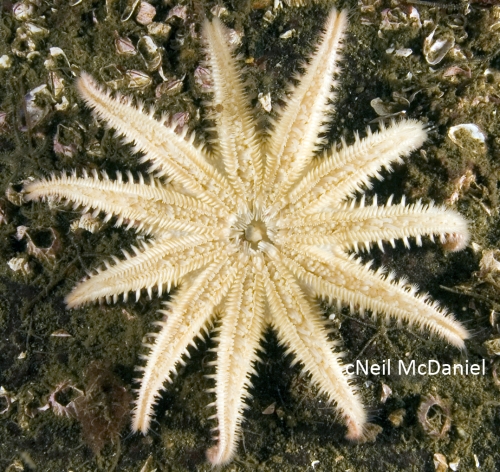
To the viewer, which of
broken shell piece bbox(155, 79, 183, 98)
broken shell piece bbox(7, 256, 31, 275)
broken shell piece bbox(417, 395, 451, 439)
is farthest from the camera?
broken shell piece bbox(155, 79, 183, 98)

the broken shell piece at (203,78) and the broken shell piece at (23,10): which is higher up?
the broken shell piece at (23,10)

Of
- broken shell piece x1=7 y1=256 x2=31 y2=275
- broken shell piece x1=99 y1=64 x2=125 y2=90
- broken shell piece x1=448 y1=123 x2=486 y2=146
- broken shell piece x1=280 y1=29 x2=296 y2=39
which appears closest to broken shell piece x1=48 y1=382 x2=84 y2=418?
broken shell piece x1=7 y1=256 x2=31 y2=275

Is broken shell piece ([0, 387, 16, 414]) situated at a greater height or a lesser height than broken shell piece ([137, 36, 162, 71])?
lesser

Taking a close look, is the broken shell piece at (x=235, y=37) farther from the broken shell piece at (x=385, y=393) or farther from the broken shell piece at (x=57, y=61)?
the broken shell piece at (x=385, y=393)

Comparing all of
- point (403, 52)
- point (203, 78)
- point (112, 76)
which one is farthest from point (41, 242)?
point (403, 52)

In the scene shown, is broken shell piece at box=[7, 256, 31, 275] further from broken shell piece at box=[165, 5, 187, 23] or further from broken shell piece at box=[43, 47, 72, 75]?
broken shell piece at box=[165, 5, 187, 23]

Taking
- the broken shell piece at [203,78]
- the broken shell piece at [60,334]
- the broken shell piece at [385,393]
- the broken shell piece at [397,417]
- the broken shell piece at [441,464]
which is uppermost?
the broken shell piece at [203,78]

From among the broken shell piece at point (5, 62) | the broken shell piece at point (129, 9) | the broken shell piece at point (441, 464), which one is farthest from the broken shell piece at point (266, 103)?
the broken shell piece at point (441, 464)

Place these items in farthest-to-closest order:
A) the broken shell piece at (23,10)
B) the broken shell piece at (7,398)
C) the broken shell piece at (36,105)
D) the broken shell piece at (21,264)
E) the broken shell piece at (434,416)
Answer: the broken shell piece at (23,10) < the broken shell piece at (36,105) < the broken shell piece at (21,264) < the broken shell piece at (7,398) < the broken shell piece at (434,416)
